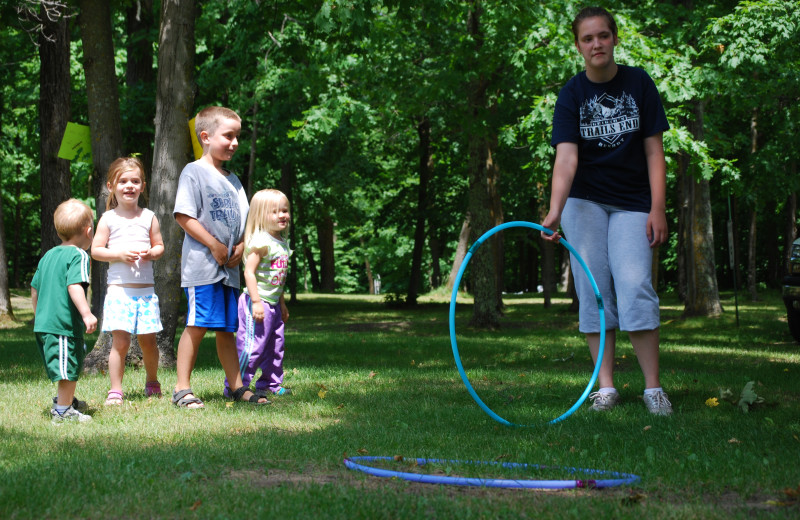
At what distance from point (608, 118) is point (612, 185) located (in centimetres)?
43

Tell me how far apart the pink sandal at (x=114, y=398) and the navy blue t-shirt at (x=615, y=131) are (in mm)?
3426

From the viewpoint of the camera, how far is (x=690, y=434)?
14.3 feet

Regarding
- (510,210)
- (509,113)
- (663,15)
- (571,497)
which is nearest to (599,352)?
(571,497)

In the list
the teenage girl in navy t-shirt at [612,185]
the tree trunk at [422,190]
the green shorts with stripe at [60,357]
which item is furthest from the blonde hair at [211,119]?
the tree trunk at [422,190]

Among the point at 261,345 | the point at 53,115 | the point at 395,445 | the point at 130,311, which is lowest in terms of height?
the point at 395,445

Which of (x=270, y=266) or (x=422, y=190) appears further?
(x=422, y=190)

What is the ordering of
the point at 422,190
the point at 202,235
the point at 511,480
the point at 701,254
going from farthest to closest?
the point at 422,190 < the point at 701,254 < the point at 202,235 < the point at 511,480

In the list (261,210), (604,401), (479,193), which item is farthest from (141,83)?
(604,401)

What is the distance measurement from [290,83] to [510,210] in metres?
12.6

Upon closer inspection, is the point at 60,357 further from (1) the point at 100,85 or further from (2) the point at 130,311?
(1) the point at 100,85

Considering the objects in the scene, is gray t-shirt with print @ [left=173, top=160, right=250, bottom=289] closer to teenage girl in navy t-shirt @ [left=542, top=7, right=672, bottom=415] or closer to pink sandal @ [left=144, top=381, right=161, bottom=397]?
pink sandal @ [left=144, top=381, right=161, bottom=397]

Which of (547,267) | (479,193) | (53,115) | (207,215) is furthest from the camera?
(547,267)

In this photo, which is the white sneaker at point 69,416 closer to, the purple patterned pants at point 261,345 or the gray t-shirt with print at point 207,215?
the gray t-shirt with print at point 207,215

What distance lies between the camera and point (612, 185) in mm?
5246
